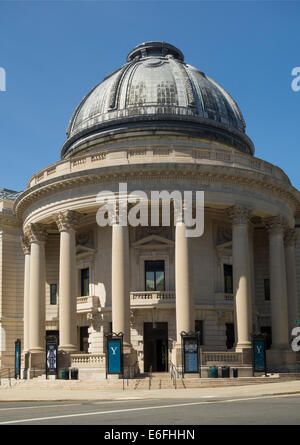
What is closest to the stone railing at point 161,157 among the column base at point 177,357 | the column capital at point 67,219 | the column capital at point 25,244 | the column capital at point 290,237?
the column capital at point 67,219

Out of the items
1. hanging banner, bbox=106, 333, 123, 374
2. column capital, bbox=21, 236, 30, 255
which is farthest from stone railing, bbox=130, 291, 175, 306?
column capital, bbox=21, 236, 30, 255

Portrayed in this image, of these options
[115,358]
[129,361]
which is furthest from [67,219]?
[115,358]

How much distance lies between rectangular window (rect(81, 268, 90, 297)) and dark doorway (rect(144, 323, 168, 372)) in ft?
20.8

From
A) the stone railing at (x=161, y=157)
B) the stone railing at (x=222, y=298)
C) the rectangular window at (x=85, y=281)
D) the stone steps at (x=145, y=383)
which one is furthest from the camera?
the rectangular window at (x=85, y=281)

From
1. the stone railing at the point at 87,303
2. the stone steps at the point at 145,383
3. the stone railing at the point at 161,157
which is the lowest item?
the stone steps at the point at 145,383

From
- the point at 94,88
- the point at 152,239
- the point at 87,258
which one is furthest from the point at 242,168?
the point at 94,88

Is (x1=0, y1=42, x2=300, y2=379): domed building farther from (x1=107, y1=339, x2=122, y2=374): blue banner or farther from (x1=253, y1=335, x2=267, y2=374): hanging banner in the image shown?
(x1=107, y1=339, x2=122, y2=374): blue banner

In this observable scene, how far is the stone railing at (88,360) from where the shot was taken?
4147 cm

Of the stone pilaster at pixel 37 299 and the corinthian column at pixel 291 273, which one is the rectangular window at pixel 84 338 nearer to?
the stone pilaster at pixel 37 299

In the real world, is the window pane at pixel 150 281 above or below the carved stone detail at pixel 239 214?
below

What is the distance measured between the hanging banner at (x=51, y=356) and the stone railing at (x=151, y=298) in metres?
6.90

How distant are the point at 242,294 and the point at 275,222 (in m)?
7.34

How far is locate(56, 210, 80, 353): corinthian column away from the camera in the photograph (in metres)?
44.8
